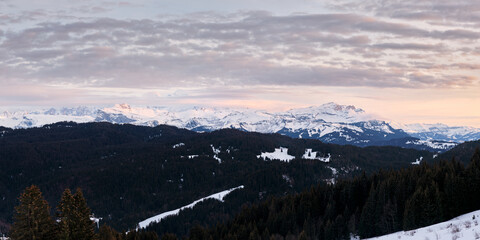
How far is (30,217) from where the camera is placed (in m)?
44.2

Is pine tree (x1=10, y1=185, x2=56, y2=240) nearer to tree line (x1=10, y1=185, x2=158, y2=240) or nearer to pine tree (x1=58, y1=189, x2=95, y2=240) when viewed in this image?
tree line (x1=10, y1=185, x2=158, y2=240)

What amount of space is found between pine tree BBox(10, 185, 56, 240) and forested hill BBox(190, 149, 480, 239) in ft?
141

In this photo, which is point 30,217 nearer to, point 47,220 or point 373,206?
point 47,220

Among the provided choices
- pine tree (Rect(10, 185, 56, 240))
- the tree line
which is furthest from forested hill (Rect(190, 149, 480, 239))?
pine tree (Rect(10, 185, 56, 240))

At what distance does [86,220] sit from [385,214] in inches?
2221

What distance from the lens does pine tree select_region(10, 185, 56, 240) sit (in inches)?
1724

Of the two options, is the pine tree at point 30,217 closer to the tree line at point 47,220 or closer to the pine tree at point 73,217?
the tree line at point 47,220

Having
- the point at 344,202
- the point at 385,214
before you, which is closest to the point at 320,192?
the point at 344,202

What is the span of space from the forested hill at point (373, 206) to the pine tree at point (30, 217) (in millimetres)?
42994

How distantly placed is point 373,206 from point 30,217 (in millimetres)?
64185

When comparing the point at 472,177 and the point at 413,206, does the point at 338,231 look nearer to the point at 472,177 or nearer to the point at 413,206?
the point at 413,206

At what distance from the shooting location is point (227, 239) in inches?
3642

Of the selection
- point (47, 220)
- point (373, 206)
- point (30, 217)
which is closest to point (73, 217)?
point (47, 220)

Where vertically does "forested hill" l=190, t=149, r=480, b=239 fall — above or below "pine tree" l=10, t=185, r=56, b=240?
below
